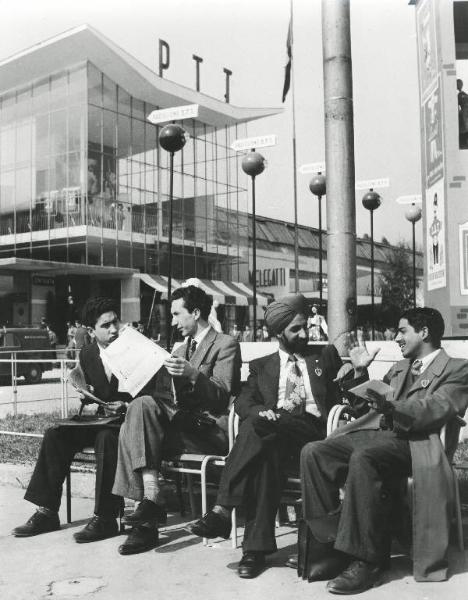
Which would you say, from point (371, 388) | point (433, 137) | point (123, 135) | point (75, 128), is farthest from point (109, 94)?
point (371, 388)

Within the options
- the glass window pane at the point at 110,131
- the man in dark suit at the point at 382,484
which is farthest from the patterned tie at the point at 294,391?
the glass window pane at the point at 110,131

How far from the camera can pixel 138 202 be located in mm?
39312

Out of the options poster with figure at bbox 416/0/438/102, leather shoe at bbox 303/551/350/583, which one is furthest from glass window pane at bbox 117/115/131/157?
leather shoe at bbox 303/551/350/583

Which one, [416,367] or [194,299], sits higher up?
[194,299]

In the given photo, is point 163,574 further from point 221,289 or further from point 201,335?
point 221,289

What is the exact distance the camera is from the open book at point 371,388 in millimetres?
3965

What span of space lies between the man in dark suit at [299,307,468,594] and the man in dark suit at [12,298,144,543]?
4.71 ft

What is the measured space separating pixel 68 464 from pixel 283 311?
5.88ft

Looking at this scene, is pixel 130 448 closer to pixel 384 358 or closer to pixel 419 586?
pixel 419 586

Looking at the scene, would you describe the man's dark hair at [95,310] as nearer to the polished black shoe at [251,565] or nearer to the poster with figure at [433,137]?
the polished black shoe at [251,565]

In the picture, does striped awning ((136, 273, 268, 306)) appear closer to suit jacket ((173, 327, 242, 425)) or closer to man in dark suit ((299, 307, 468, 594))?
suit jacket ((173, 327, 242, 425))

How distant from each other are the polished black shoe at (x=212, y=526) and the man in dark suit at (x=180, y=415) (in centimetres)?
43

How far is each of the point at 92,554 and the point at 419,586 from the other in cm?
189

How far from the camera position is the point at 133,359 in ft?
16.0
